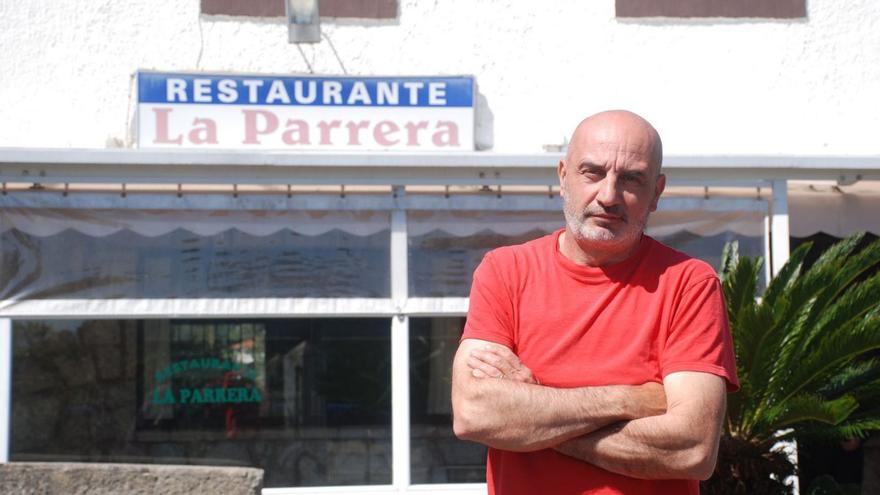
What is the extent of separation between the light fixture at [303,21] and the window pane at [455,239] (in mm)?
1381

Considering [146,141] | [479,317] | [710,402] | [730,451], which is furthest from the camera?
[146,141]

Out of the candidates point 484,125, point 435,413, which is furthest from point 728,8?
point 435,413

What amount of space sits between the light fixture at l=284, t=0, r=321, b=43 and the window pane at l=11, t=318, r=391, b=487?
6.20 feet

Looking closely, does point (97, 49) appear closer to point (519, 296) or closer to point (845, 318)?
point (845, 318)

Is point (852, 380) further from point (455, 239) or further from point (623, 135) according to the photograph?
point (623, 135)

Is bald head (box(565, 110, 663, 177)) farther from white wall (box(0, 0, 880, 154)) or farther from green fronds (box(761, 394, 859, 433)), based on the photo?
white wall (box(0, 0, 880, 154))

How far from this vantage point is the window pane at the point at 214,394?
7.46m

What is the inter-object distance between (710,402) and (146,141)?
5.61m

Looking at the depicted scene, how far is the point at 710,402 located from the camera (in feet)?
8.14

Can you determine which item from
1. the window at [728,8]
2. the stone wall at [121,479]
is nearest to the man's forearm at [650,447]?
the stone wall at [121,479]

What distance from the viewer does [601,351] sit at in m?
2.54

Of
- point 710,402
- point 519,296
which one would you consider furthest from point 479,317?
point 710,402

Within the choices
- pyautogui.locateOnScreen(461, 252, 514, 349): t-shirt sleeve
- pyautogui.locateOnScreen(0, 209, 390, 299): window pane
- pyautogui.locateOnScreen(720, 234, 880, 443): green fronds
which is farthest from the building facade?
pyautogui.locateOnScreen(461, 252, 514, 349): t-shirt sleeve

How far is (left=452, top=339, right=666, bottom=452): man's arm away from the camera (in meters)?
2.44
